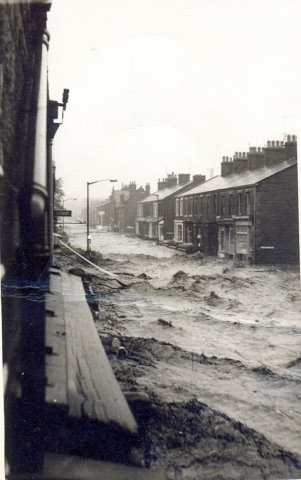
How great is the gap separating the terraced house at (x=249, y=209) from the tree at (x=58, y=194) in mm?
1272

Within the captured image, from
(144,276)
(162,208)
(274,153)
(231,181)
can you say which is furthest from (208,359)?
(274,153)

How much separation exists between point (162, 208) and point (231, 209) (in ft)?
2.63

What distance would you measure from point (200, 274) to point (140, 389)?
127cm

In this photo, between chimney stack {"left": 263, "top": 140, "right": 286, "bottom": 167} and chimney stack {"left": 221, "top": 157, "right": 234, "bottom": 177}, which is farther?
chimney stack {"left": 221, "top": 157, "right": 234, "bottom": 177}

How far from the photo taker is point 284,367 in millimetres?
3316

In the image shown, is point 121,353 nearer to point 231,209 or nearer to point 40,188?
point 40,188

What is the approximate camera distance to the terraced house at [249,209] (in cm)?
365

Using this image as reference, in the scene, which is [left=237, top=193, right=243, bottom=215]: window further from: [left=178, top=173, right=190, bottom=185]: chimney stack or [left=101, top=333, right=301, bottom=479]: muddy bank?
[left=101, top=333, right=301, bottom=479]: muddy bank

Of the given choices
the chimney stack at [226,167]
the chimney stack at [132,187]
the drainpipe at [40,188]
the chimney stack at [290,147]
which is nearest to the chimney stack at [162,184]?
the chimney stack at [132,187]

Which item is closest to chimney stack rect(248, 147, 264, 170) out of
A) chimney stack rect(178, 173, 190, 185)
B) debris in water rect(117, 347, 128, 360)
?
chimney stack rect(178, 173, 190, 185)

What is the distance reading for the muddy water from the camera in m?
3.10

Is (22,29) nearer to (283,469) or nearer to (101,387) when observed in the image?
(101,387)

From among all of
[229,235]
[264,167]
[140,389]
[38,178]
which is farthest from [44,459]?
[264,167]

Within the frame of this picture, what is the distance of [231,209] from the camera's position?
3969 mm
